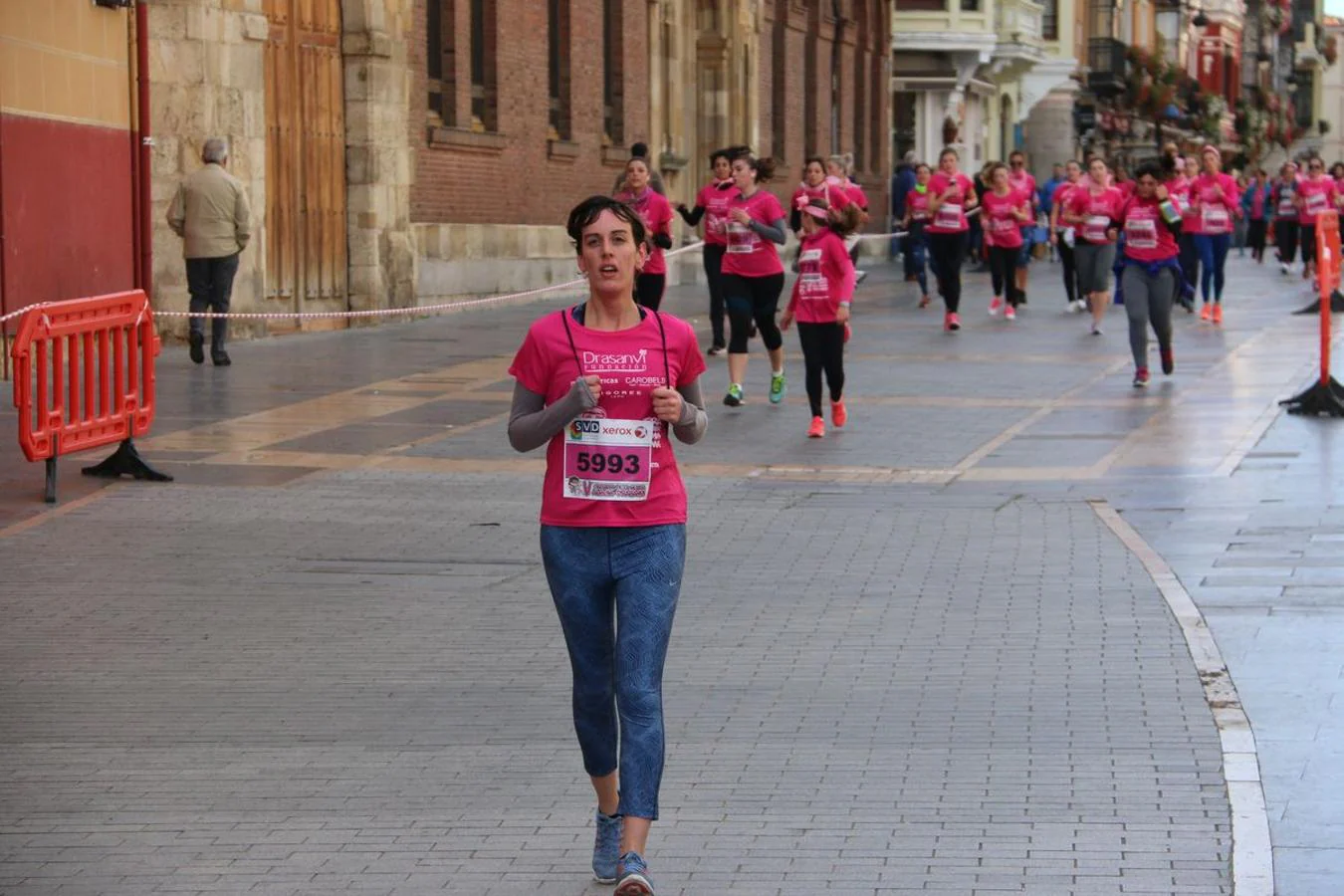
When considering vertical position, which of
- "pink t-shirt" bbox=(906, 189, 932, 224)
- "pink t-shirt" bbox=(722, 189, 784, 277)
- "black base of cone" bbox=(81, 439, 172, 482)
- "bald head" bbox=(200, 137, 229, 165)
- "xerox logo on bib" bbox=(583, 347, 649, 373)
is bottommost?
"black base of cone" bbox=(81, 439, 172, 482)

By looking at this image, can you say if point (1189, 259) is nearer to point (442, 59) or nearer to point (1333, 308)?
point (1333, 308)

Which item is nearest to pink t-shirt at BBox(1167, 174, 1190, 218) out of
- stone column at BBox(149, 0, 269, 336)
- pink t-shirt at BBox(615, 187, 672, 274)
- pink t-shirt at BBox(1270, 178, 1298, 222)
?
pink t-shirt at BBox(615, 187, 672, 274)

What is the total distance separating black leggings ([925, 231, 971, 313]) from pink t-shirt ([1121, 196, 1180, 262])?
6866 millimetres

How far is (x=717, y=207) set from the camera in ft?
62.7

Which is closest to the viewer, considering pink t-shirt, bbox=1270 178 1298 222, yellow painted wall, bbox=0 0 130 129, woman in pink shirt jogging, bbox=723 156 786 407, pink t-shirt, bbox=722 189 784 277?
woman in pink shirt jogging, bbox=723 156 786 407

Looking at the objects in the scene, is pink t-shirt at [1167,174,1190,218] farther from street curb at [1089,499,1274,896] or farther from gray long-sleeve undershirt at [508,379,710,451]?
gray long-sleeve undershirt at [508,379,710,451]

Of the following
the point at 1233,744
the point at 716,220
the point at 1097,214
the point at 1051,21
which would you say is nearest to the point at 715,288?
the point at 716,220

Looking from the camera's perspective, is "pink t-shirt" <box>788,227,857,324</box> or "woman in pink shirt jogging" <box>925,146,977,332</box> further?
"woman in pink shirt jogging" <box>925,146,977,332</box>

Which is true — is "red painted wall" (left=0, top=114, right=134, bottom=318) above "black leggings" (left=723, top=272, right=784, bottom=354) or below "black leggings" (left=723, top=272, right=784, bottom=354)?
above

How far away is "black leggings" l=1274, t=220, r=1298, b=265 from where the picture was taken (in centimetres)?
A: 4178

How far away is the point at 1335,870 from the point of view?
18.6 ft

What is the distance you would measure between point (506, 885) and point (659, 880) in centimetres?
35

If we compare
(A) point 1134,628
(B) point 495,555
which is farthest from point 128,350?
(A) point 1134,628

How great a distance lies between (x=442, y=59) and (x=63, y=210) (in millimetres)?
8903
